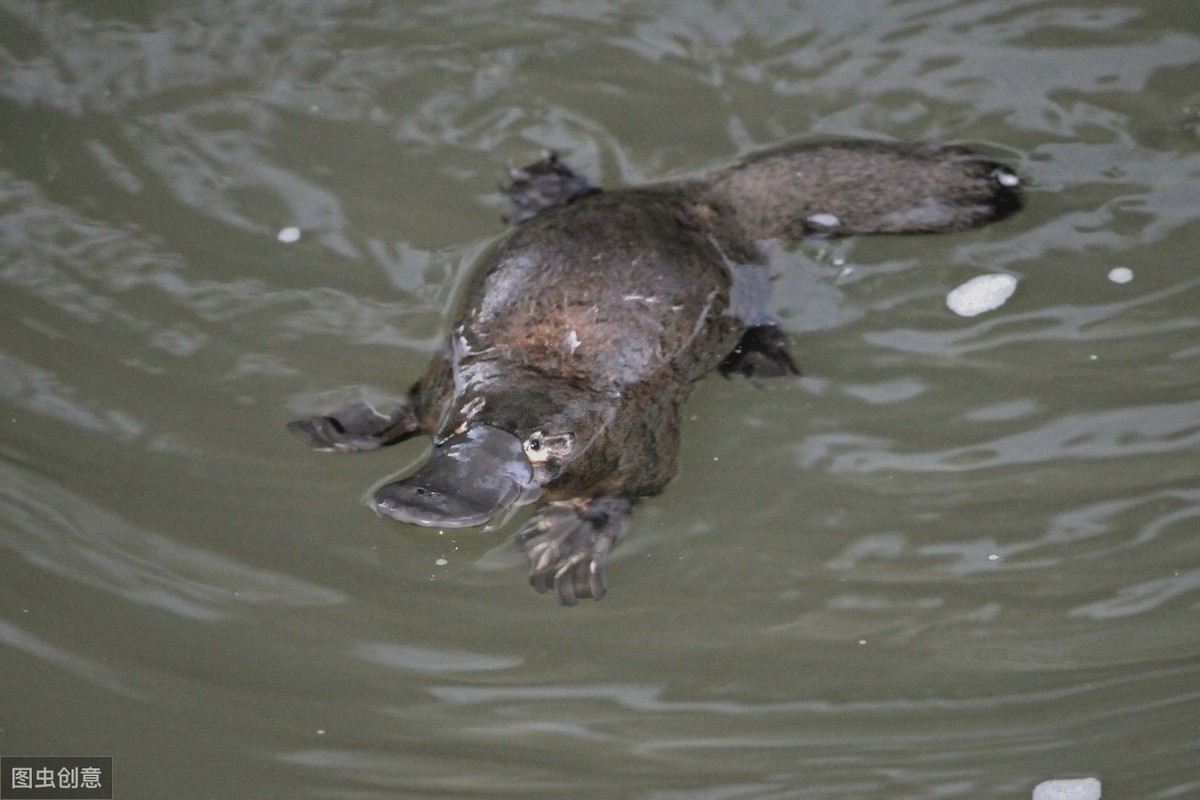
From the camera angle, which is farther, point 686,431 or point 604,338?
point 686,431

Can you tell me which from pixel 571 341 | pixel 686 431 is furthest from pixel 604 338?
pixel 686 431

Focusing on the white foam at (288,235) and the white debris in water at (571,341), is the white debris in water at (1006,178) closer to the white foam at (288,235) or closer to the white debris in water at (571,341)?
the white debris in water at (571,341)

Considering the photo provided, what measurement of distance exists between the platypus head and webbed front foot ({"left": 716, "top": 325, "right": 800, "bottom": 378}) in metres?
0.56

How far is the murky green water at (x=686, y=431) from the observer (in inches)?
110

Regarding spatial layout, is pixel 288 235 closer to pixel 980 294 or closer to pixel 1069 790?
pixel 980 294

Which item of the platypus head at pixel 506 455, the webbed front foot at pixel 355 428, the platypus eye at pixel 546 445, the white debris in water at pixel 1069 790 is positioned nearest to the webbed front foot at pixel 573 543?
the platypus head at pixel 506 455

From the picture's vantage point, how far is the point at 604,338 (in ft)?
9.68

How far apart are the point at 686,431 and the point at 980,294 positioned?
0.96 m

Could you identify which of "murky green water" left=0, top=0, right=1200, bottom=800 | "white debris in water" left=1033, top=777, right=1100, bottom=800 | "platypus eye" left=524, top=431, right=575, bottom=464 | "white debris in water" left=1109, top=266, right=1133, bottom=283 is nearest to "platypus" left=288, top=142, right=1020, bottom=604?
"platypus eye" left=524, top=431, right=575, bottom=464

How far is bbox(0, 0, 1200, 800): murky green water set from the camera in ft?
9.16

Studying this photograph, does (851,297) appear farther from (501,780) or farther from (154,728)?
(154,728)

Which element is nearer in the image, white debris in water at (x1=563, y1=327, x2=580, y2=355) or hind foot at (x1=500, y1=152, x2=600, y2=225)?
white debris in water at (x1=563, y1=327, x2=580, y2=355)

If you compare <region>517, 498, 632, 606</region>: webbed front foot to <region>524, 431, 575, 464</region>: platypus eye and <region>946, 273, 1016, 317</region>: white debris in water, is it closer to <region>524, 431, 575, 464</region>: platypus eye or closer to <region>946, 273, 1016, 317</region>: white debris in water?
<region>524, 431, 575, 464</region>: platypus eye

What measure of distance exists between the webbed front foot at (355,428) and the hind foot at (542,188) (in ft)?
2.49
